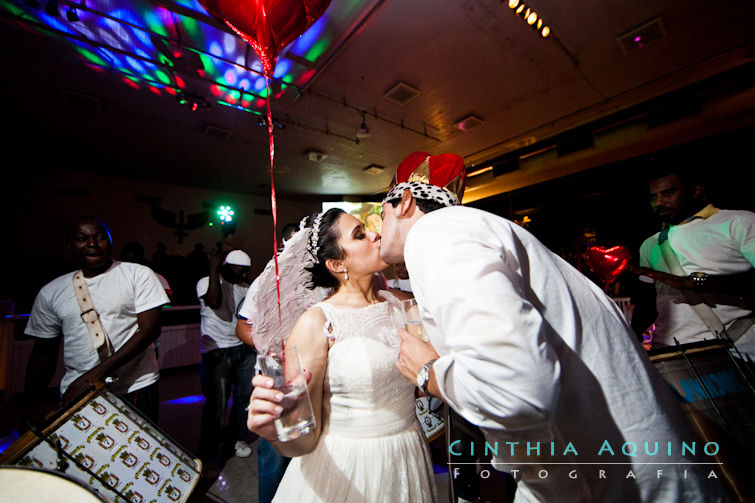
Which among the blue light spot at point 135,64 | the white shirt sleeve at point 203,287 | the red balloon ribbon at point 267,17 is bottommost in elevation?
the white shirt sleeve at point 203,287

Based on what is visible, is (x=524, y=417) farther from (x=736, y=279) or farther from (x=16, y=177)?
(x=16, y=177)

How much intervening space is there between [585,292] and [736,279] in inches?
106

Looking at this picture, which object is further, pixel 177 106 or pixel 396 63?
pixel 177 106

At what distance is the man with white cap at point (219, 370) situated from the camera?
135 inches

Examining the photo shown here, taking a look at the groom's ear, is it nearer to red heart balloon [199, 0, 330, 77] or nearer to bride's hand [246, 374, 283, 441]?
bride's hand [246, 374, 283, 441]

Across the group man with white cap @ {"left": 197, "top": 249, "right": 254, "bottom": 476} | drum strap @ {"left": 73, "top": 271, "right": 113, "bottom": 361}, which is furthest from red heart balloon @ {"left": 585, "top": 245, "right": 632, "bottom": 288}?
drum strap @ {"left": 73, "top": 271, "right": 113, "bottom": 361}

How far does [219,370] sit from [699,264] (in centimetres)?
484

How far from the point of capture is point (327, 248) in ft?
6.29

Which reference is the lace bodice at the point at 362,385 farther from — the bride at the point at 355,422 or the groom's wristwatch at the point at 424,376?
the groom's wristwatch at the point at 424,376

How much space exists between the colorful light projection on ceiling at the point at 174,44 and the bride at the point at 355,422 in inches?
171

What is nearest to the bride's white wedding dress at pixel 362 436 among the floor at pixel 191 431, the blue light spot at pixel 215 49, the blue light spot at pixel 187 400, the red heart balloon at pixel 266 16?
the floor at pixel 191 431

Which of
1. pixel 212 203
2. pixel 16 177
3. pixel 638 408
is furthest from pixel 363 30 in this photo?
pixel 16 177

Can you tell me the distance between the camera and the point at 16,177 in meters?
8.64

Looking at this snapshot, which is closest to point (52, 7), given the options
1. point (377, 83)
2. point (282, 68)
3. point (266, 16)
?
point (282, 68)
